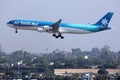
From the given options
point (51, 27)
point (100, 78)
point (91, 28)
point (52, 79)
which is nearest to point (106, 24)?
point (91, 28)

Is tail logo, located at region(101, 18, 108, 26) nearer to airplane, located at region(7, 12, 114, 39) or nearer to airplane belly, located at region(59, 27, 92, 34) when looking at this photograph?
airplane, located at region(7, 12, 114, 39)

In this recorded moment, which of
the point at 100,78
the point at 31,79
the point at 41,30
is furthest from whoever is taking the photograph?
the point at 31,79

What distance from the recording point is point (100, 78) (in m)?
167

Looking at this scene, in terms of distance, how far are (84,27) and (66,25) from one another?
14.4 ft

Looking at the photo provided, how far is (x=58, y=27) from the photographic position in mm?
144875

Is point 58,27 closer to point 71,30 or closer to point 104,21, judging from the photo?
point 71,30

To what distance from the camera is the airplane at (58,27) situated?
140750 mm

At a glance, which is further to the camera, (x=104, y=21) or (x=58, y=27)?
(x=104, y=21)

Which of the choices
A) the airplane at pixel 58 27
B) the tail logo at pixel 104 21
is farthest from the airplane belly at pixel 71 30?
the tail logo at pixel 104 21

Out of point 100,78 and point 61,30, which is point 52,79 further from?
point 61,30

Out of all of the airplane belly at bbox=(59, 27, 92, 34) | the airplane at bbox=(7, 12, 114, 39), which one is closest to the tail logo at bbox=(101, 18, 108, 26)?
the airplane at bbox=(7, 12, 114, 39)

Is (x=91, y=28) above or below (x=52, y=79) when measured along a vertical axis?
above

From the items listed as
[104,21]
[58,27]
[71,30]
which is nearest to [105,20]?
[104,21]

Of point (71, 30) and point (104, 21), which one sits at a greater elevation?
point (104, 21)
